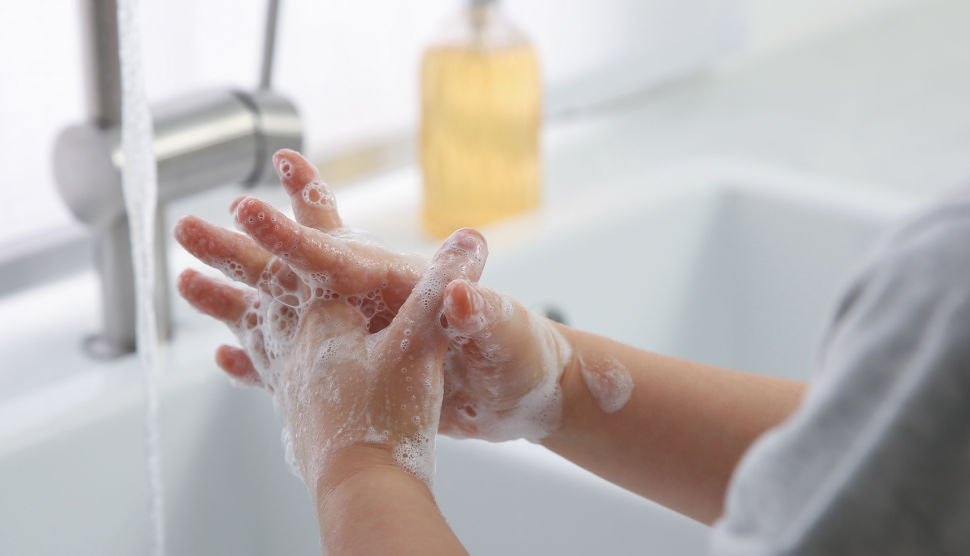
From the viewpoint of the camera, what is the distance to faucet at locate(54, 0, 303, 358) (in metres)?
0.59

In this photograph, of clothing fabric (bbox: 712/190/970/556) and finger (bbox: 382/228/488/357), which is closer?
clothing fabric (bbox: 712/190/970/556)

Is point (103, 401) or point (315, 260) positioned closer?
point (315, 260)

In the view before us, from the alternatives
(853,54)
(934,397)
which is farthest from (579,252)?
(853,54)

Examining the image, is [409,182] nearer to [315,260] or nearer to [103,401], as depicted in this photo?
[103,401]

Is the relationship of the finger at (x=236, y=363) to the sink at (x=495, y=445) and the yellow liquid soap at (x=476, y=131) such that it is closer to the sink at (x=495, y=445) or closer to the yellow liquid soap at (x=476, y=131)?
the sink at (x=495, y=445)

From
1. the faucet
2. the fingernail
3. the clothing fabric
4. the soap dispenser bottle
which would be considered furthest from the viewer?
the soap dispenser bottle

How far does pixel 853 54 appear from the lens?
61.4 inches

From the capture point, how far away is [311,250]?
439 millimetres

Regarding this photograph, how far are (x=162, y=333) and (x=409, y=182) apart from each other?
400 mm

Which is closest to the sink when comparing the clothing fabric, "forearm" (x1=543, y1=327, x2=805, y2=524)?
"forearm" (x1=543, y1=327, x2=805, y2=524)

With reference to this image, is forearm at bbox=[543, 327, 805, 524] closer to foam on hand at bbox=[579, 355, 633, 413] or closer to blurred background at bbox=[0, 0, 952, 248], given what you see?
foam on hand at bbox=[579, 355, 633, 413]

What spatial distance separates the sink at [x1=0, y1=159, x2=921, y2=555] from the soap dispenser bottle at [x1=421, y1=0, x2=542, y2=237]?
0.03 m

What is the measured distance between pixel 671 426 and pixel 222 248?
9.6 inches

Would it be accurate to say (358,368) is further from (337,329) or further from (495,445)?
(495,445)
